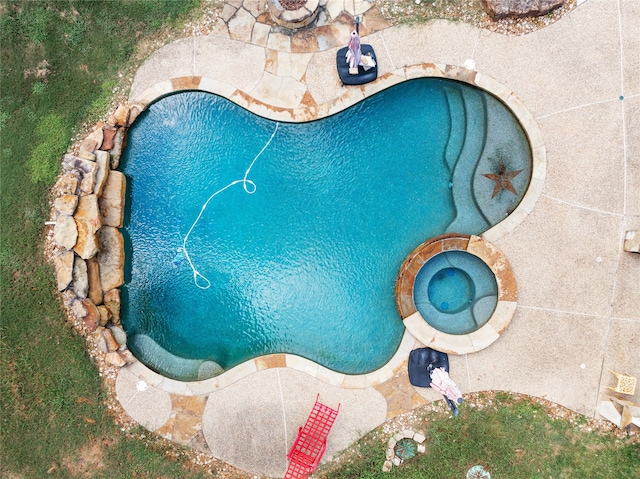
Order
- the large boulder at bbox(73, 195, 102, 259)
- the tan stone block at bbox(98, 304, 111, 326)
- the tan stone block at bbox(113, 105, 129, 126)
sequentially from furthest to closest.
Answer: the tan stone block at bbox(113, 105, 129, 126) < the tan stone block at bbox(98, 304, 111, 326) < the large boulder at bbox(73, 195, 102, 259)

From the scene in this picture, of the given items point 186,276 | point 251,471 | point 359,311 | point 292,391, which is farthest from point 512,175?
point 251,471

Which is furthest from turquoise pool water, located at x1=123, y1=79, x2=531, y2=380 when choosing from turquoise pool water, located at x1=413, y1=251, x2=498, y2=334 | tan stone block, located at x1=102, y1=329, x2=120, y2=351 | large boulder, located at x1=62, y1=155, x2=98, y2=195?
large boulder, located at x1=62, y1=155, x2=98, y2=195

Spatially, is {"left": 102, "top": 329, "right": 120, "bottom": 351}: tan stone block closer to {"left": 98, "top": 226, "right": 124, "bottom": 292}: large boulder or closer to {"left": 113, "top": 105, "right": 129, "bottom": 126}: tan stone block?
{"left": 98, "top": 226, "right": 124, "bottom": 292}: large boulder

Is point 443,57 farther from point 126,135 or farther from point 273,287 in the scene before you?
point 126,135

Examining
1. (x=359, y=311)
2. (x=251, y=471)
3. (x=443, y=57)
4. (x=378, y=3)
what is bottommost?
(x=251, y=471)

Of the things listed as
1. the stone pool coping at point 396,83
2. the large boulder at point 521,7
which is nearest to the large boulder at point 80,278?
the stone pool coping at point 396,83

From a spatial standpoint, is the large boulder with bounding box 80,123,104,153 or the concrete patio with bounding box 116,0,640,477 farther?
the large boulder with bounding box 80,123,104,153
